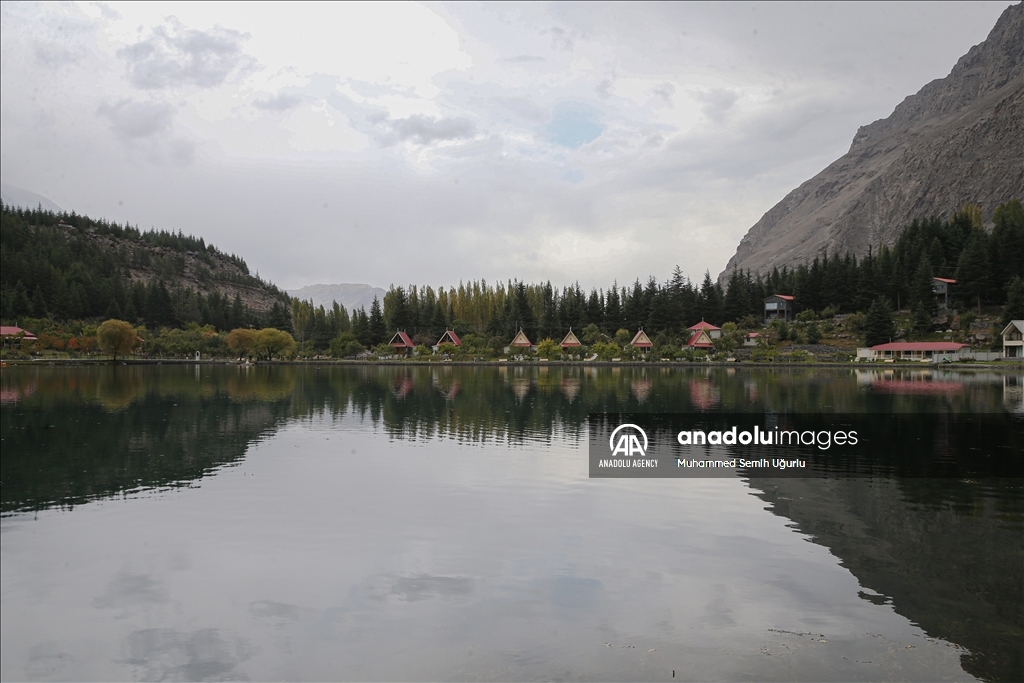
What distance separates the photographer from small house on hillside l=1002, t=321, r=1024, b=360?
63.5 meters

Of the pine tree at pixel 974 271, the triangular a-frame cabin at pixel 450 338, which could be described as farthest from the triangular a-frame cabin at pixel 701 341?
the triangular a-frame cabin at pixel 450 338

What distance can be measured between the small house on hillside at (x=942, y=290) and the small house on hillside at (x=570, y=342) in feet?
Result: 134

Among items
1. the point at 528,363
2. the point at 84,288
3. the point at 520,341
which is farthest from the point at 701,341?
the point at 84,288

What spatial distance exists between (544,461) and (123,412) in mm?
19171

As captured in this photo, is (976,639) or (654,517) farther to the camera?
(654,517)

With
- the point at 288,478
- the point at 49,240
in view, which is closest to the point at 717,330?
the point at 288,478

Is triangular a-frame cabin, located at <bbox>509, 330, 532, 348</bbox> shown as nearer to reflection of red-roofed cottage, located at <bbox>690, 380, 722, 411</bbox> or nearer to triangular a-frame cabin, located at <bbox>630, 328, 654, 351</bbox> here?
triangular a-frame cabin, located at <bbox>630, 328, 654, 351</bbox>

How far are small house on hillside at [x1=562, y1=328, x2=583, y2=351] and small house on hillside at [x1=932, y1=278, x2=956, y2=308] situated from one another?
40880 millimetres

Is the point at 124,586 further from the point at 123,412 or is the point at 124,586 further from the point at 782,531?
the point at 123,412

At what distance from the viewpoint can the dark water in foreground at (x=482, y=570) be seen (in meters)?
6.97

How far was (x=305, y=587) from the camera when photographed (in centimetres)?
884

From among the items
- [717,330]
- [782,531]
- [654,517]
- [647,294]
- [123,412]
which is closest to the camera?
[782,531]

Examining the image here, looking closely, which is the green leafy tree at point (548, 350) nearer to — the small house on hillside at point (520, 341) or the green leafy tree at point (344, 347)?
the small house on hillside at point (520, 341)

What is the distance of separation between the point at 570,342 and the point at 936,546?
261 ft
